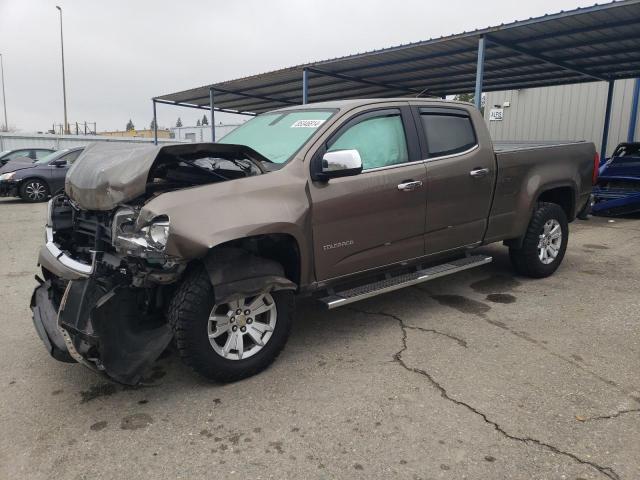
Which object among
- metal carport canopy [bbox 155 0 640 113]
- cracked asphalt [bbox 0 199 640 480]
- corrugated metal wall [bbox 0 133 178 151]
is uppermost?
metal carport canopy [bbox 155 0 640 113]

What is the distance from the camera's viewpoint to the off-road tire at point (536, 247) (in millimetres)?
5285

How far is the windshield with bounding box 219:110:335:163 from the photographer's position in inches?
150

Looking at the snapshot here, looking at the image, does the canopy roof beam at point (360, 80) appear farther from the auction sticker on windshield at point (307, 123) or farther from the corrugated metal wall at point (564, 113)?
the auction sticker on windshield at point (307, 123)

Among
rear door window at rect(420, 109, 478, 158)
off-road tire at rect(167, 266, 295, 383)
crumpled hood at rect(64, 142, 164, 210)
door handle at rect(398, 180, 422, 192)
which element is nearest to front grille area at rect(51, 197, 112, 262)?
crumpled hood at rect(64, 142, 164, 210)

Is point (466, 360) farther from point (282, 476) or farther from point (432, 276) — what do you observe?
point (282, 476)

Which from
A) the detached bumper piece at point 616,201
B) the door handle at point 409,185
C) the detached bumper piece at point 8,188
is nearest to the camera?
the door handle at point 409,185

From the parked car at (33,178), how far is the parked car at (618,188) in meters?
12.5

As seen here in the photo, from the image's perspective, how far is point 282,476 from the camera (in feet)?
7.88

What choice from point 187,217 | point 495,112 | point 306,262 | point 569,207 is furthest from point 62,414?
point 495,112

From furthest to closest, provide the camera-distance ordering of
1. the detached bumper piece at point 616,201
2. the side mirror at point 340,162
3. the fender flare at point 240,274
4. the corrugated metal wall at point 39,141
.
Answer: the corrugated metal wall at point 39,141
the detached bumper piece at point 616,201
the side mirror at point 340,162
the fender flare at point 240,274

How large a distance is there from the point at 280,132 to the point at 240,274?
1545mm

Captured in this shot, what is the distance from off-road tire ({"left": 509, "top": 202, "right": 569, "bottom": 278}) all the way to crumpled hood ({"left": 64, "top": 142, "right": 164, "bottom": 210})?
398cm

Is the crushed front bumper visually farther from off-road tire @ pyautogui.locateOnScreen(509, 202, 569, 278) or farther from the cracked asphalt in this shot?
off-road tire @ pyautogui.locateOnScreen(509, 202, 569, 278)

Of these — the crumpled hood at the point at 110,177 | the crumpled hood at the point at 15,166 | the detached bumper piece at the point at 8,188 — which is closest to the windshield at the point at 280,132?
the crumpled hood at the point at 110,177
